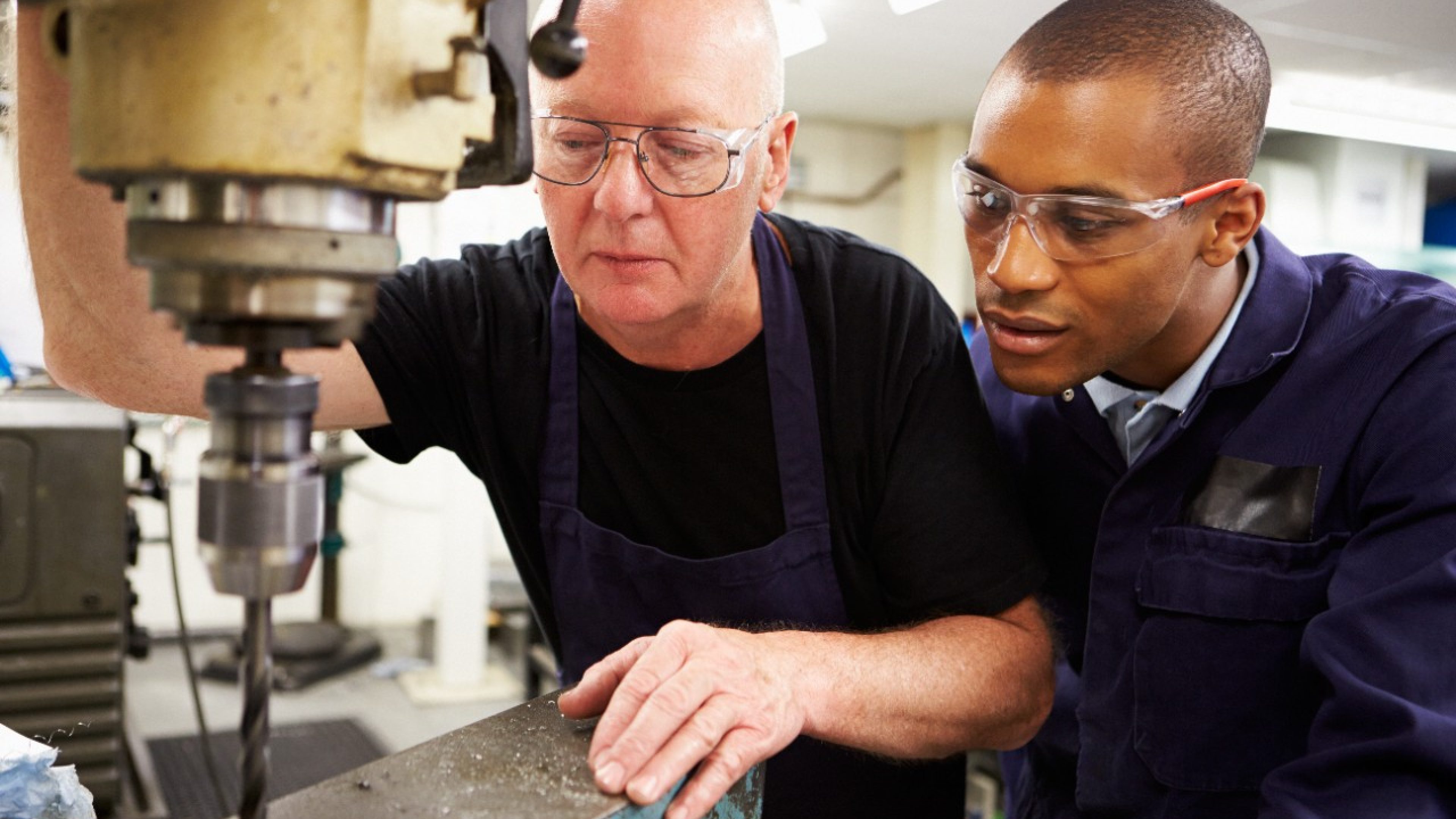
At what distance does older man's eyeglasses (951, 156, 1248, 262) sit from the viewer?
48.1 inches

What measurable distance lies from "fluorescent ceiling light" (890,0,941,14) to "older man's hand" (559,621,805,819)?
2628 mm

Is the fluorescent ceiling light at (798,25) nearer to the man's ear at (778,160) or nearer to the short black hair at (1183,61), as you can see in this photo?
the man's ear at (778,160)

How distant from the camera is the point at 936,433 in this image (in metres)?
1.31

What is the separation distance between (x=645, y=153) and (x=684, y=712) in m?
0.63

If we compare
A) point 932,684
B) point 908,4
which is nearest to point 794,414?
point 932,684

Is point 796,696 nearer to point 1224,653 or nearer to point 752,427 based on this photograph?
point 752,427

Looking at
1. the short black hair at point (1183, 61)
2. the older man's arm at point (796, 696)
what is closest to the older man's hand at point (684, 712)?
the older man's arm at point (796, 696)

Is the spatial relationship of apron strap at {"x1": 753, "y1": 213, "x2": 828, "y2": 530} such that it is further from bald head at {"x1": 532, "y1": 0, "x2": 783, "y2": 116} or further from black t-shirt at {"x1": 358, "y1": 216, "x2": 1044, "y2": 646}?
bald head at {"x1": 532, "y1": 0, "x2": 783, "y2": 116}

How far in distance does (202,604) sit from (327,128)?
488 centimetres

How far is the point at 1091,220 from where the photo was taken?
4.04 ft

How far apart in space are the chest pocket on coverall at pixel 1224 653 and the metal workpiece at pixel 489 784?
0.55 m

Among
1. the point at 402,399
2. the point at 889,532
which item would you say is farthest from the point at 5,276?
the point at 889,532

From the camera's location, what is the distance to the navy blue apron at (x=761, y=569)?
1.33 meters

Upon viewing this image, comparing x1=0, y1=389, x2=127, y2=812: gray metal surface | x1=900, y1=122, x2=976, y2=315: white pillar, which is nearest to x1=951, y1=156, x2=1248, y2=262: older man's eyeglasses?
x1=0, y1=389, x2=127, y2=812: gray metal surface
